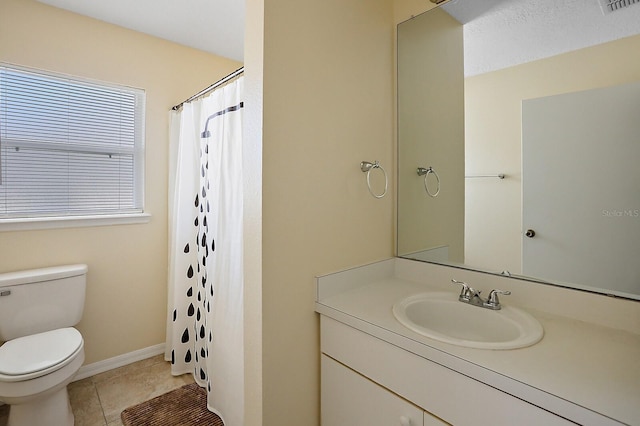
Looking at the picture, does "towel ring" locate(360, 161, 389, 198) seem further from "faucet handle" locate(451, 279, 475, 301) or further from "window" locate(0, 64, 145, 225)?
"window" locate(0, 64, 145, 225)

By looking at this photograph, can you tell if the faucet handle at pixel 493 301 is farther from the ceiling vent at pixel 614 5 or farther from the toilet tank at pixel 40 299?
the toilet tank at pixel 40 299

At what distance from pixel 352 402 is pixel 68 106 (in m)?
2.46

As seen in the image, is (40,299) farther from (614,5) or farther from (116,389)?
(614,5)

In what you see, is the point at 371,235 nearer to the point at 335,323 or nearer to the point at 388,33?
the point at 335,323

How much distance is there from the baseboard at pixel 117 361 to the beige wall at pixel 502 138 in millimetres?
2377

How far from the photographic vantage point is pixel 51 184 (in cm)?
200

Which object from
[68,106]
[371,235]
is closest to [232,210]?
[371,235]

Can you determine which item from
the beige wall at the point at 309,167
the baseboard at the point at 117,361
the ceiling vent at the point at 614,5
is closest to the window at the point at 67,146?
the baseboard at the point at 117,361

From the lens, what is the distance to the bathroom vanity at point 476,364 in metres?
0.72

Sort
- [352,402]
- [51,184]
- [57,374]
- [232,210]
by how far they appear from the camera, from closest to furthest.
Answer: [352,402], [57,374], [232,210], [51,184]

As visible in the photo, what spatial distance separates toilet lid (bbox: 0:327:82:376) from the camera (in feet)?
4.73

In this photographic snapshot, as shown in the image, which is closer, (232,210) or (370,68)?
(370,68)

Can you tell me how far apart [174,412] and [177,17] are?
8.13 feet

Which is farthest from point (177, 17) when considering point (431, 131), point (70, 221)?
point (431, 131)
